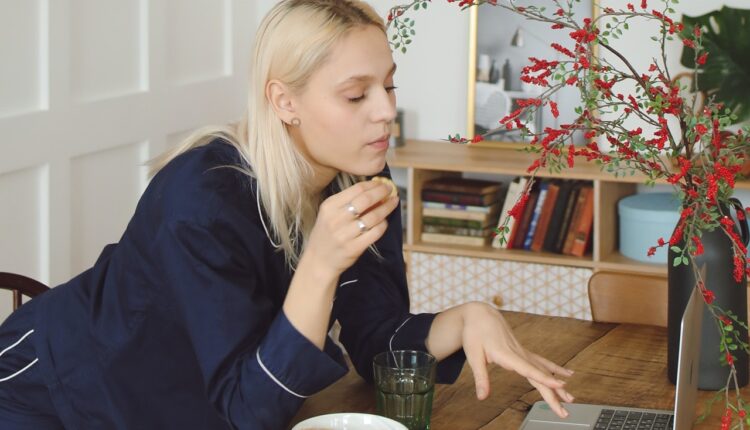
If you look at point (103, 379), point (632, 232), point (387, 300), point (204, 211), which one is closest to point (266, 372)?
point (204, 211)

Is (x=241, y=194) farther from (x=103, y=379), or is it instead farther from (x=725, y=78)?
(x=725, y=78)

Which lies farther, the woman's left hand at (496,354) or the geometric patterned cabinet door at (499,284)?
the geometric patterned cabinet door at (499,284)

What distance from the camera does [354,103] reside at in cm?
164

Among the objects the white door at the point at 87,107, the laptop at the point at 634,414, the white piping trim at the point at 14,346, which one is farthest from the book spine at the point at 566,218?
the white piping trim at the point at 14,346

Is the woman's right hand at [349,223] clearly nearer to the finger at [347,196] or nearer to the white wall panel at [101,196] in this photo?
the finger at [347,196]

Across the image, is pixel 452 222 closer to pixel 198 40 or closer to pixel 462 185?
pixel 462 185

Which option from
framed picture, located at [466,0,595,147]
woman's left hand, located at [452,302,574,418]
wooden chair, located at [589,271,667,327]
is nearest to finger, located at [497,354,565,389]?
woman's left hand, located at [452,302,574,418]

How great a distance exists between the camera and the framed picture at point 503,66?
154 inches

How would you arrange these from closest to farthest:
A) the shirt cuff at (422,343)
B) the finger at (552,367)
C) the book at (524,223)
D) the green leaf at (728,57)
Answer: the finger at (552,367) < the shirt cuff at (422,343) < the green leaf at (728,57) < the book at (524,223)

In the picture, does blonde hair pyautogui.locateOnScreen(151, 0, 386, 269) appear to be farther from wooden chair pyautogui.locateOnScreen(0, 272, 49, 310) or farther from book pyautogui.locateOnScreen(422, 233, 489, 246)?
book pyautogui.locateOnScreen(422, 233, 489, 246)

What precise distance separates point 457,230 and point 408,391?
240 centimetres

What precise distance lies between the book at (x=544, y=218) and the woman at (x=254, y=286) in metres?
2.03

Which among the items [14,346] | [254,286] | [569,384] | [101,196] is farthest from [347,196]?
[101,196]

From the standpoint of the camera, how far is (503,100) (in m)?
4.01
